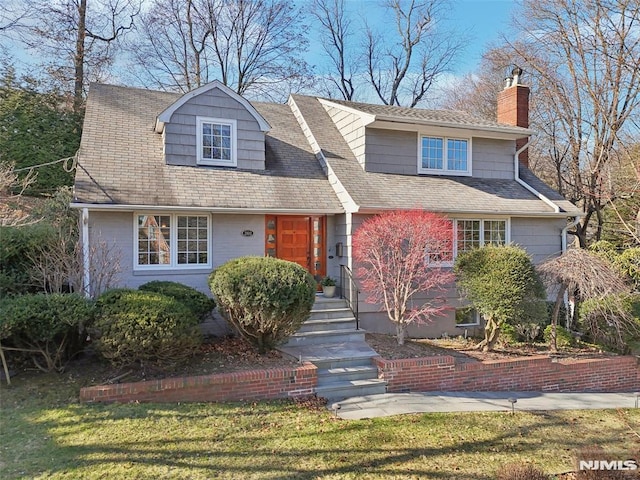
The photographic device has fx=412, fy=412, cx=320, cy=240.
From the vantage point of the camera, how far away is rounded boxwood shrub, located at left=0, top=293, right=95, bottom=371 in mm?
6098

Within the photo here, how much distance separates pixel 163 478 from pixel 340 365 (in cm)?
391

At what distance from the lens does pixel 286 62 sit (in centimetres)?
2292

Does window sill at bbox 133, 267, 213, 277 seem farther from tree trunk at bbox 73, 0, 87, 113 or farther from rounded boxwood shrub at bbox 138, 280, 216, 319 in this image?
tree trunk at bbox 73, 0, 87, 113

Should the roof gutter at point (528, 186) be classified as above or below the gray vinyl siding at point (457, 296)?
above

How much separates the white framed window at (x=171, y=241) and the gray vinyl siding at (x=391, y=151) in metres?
4.99

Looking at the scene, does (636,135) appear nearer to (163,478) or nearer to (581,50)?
(581,50)

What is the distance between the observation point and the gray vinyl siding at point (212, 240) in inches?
350

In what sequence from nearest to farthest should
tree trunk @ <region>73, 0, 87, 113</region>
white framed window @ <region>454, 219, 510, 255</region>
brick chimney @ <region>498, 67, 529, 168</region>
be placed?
white framed window @ <region>454, 219, 510, 255</region> < brick chimney @ <region>498, 67, 529, 168</region> < tree trunk @ <region>73, 0, 87, 113</region>

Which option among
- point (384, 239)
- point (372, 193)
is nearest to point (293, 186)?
point (372, 193)

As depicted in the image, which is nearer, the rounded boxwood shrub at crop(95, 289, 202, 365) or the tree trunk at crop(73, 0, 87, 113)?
the rounded boxwood shrub at crop(95, 289, 202, 365)

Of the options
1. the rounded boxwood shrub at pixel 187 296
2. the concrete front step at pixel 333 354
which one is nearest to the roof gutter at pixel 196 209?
the rounded boxwood shrub at pixel 187 296

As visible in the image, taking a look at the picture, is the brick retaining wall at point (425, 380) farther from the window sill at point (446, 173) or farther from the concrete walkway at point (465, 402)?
the window sill at point (446, 173)

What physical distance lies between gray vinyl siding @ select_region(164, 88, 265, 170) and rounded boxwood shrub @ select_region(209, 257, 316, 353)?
4.44m

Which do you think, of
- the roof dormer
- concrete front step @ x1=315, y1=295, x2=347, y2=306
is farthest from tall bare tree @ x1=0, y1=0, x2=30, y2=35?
concrete front step @ x1=315, y1=295, x2=347, y2=306
